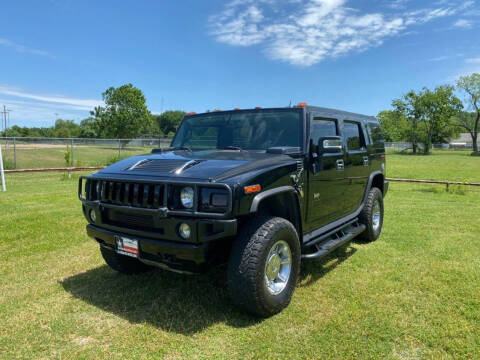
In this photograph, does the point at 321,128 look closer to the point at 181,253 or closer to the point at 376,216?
the point at 181,253

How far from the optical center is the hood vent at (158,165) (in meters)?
3.15

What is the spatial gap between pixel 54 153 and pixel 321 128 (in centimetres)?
2113

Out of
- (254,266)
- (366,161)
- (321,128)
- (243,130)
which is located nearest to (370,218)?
(366,161)

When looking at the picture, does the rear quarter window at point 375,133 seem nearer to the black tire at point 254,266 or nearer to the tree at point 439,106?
the black tire at point 254,266

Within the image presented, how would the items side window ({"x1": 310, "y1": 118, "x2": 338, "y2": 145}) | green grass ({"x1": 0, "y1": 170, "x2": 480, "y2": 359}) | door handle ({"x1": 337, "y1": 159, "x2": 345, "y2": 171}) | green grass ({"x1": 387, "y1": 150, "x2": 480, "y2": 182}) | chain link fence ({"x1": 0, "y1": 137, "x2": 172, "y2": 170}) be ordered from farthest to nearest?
chain link fence ({"x1": 0, "y1": 137, "x2": 172, "y2": 170}) → green grass ({"x1": 387, "y1": 150, "x2": 480, "y2": 182}) → door handle ({"x1": 337, "y1": 159, "x2": 345, "y2": 171}) → side window ({"x1": 310, "y1": 118, "x2": 338, "y2": 145}) → green grass ({"x1": 0, "y1": 170, "x2": 480, "y2": 359})

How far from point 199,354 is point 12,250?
378cm

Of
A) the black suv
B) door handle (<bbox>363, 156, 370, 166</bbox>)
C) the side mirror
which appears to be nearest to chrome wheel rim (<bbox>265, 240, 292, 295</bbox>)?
the black suv

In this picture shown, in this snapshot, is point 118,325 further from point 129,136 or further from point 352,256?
point 129,136

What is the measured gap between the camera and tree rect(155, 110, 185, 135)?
11594cm

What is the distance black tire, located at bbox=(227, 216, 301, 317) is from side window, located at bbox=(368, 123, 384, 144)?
3276 millimetres

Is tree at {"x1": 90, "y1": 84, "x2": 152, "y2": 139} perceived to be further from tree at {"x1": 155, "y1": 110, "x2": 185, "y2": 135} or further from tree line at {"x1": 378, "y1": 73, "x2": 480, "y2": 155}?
tree at {"x1": 155, "y1": 110, "x2": 185, "y2": 135}

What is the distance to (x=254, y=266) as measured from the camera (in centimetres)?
286

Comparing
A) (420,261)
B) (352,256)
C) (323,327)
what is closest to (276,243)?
(323,327)

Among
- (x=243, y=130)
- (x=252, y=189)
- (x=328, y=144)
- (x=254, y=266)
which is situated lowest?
(x=254, y=266)
